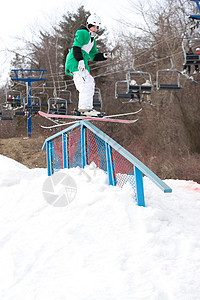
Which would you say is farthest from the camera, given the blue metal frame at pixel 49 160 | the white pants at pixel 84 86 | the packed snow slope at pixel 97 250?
the blue metal frame at pixel 49 160

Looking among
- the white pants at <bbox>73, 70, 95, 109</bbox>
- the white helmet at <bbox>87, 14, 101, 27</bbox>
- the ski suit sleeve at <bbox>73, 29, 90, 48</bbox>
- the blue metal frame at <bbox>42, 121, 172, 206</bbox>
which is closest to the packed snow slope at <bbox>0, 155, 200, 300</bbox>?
the blue metal frame at <bbox>42, 121, 172, 206</bbox>

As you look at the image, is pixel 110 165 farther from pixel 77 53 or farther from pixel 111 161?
pixel 77 53

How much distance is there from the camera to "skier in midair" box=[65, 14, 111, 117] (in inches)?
191

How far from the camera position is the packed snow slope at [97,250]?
2.63 m

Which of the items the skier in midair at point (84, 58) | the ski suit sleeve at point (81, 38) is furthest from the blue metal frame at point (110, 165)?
the ski suit sleeve at point (81, 38)

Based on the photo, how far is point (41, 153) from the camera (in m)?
19.8

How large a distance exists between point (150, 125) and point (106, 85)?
663cm

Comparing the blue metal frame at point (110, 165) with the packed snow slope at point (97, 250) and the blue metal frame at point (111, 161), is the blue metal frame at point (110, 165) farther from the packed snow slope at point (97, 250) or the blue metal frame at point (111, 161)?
the packed snow slope at point (97, 250)

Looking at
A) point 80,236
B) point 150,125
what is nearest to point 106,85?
point 150,125

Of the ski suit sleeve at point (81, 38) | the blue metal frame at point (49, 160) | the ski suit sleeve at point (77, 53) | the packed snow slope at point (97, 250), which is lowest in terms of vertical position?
the packed snow slope at point (97, 250)

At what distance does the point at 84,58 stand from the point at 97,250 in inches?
125

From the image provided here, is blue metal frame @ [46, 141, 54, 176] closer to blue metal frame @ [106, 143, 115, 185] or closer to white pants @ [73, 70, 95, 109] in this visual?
white pants @ [73, 70, 95, 109]

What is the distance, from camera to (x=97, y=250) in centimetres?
319

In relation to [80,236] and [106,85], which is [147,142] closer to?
[106,85]
